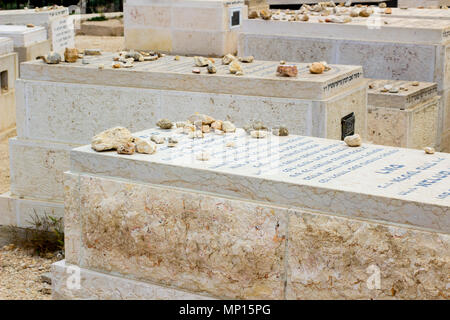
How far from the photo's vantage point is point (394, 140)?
7371 millimetres

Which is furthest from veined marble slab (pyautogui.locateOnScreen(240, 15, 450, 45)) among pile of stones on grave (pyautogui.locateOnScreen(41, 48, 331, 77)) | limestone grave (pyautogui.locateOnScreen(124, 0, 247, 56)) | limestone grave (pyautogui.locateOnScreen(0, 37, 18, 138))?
limestone grave (pyautogui.locateOnScreen(124, 0, 247, 56))

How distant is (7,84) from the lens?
988cm

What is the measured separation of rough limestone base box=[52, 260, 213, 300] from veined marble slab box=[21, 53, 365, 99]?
200 cm

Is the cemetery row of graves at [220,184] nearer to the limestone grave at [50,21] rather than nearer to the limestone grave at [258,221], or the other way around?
the limestone grave at [258,221]

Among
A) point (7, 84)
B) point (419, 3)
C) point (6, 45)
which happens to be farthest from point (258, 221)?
point (419, 3)

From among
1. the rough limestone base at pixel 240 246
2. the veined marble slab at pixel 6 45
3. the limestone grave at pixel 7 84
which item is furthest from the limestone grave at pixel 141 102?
the veined marble slab at pixel 6 45

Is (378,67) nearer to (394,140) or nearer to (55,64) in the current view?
(394,140)

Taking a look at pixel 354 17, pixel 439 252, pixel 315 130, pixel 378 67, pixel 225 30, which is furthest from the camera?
pixel 225 30

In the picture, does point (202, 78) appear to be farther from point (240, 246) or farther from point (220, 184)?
point (240, 246)

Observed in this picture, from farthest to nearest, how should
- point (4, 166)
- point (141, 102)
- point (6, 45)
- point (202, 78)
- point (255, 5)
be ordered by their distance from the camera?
point (255, 5) → point (6, 45) → point (4, 166) → point (141, 102) → point (202, 78)

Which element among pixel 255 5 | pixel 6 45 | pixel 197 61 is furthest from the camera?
pixel 255 5

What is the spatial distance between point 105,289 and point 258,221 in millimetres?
939
